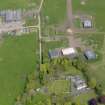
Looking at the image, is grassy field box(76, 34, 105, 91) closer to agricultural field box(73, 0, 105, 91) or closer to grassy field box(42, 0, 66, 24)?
agricultural field box(73, 0, 105, 91)

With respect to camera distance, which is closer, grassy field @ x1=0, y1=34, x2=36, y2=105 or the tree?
the tree

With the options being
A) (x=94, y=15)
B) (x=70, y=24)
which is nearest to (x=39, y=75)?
(x=70, y=24)

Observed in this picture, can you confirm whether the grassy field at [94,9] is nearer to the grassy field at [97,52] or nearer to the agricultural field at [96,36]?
the agricultural field at [96,36]

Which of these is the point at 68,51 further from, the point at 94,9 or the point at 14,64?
the point at 94,9

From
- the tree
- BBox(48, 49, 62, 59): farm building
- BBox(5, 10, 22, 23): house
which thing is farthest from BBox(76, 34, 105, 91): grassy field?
BBox(5, 10, 22, 23): house

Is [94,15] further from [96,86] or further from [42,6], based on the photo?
[96,86]

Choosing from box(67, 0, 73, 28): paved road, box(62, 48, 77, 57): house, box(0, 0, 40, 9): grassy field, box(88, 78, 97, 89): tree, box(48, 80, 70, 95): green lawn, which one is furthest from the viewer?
box(0, 0, 40, 9): grassy field

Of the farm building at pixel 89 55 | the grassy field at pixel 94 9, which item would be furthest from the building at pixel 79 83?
the grassy field at pixel 94 9
